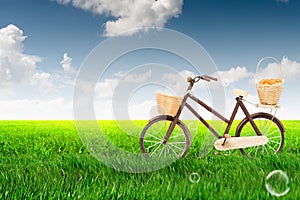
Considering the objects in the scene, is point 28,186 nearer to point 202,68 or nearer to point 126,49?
point 126,49

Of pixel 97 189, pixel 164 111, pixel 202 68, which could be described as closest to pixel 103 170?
pixel 97 189

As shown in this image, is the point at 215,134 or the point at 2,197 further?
the point at 215,134

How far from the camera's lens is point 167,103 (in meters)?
5.21

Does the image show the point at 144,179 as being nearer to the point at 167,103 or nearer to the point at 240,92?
the point at 167,103

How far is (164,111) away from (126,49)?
1027 millimetres

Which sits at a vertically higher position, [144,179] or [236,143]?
[236,143]

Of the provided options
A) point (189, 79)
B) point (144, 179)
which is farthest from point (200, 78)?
point (144, 179)

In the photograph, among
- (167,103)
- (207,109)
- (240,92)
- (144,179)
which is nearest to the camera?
(144,179)

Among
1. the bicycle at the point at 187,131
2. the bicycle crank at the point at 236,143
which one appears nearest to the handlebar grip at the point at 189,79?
the bicycle at the point at 187,131

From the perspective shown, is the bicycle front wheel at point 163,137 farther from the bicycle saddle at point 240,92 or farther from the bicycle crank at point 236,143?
the bicycle saddle at point 240,92

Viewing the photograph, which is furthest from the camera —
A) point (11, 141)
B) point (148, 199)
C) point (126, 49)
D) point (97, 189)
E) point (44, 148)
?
point (11, 141)

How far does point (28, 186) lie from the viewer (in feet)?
13.2

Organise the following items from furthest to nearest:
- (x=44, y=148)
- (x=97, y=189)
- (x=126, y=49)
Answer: (x=44, y=148) < (x=126, y=49) < (x=97, y=189)

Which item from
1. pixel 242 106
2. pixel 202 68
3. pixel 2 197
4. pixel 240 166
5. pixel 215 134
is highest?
pixel 202 68
